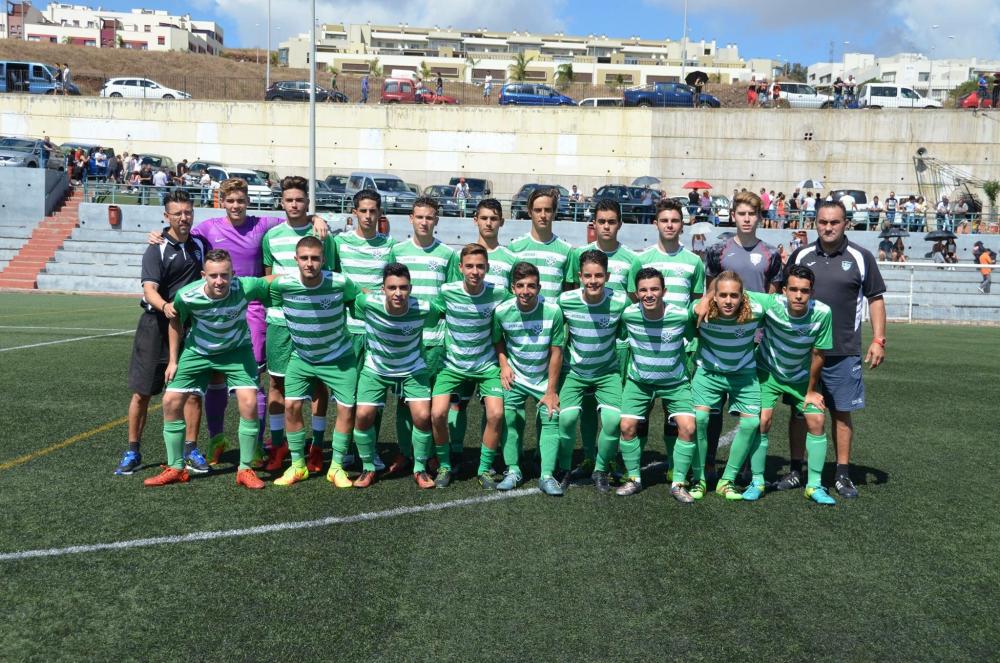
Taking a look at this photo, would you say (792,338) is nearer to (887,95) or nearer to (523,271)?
(523,271)

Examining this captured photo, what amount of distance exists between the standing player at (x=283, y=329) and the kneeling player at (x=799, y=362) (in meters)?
3.23

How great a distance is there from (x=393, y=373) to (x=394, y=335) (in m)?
0.27

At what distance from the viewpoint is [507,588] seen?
4.80 metres

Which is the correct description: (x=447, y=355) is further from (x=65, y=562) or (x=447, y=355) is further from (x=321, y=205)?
(x=321, y=205)

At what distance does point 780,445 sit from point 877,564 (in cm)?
308

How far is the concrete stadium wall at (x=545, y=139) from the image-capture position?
38.5 metres

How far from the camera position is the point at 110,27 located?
79.6 metres

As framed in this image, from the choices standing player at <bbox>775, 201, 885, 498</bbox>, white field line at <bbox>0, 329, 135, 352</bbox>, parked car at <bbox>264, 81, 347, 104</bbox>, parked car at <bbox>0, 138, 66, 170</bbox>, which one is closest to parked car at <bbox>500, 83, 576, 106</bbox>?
parked car at <bbox>264, 81, 347, 104</bbox>

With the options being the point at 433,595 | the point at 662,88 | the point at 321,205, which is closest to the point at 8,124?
the point at 321,205

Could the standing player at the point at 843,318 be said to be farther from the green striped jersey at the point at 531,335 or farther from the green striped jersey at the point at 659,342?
the green striped jersey at the point at 531,335

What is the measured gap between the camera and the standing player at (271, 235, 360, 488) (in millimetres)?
6523

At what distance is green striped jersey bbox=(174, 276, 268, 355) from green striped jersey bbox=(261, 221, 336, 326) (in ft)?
1.83

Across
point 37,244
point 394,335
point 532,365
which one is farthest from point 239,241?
point 37,244

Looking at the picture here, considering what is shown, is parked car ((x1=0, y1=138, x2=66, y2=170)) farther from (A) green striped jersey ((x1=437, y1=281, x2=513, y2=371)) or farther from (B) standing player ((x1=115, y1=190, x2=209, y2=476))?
(A) green striped jersey ((x1=437, y1=281, x2=513, y2=371))
